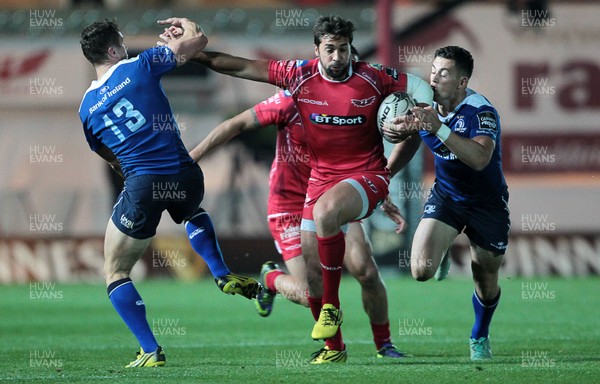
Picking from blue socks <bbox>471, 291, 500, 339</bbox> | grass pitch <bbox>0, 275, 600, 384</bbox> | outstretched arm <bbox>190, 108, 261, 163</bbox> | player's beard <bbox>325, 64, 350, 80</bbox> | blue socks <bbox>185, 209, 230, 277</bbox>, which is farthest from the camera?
outstretched arm <bbox>190, 108, 261, 163</bbox>

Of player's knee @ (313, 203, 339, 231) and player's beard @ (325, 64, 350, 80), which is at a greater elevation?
player's beard @ (325, 64, 350, 80)

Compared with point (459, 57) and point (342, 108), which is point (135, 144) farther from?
point (459, 57)

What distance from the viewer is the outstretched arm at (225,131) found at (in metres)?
9.16

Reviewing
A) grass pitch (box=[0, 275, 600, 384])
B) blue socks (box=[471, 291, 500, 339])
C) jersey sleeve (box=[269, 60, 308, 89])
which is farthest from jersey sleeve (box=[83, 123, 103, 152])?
blue socks (box=[471, 291, 500, 339])

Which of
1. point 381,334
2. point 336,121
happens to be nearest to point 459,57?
point 336,121

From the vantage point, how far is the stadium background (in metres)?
20.4

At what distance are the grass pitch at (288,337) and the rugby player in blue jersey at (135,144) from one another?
→ 548mm

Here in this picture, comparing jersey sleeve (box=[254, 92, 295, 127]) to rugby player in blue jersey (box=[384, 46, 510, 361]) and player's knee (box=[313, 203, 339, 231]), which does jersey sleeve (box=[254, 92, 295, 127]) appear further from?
player's knee (box=[313, 203, 339, 231])

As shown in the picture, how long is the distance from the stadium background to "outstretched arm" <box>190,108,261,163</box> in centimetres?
1088

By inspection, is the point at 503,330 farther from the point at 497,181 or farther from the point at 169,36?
the point at 169,36

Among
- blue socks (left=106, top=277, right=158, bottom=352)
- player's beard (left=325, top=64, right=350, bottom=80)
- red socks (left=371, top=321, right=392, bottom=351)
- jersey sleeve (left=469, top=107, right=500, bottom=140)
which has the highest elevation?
player's beard (left=325, top=64, right=350, bottom=80)

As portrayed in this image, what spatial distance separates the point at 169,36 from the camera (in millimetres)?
8367

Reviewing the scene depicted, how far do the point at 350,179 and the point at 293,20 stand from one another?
1324 cm

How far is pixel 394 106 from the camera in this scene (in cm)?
806
